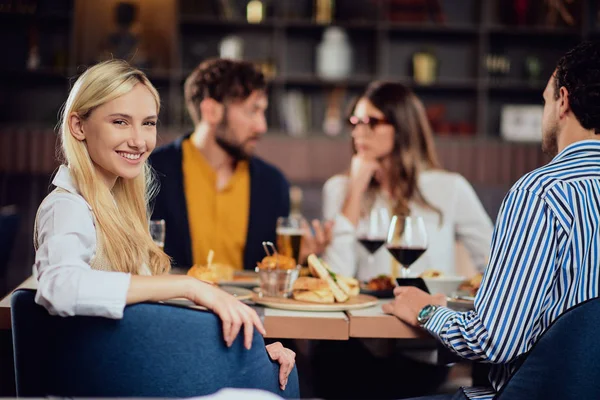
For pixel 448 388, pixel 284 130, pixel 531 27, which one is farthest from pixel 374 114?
pixel 531 27

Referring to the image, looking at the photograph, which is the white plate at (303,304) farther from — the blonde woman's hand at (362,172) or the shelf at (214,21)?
the shelf at (214,21)

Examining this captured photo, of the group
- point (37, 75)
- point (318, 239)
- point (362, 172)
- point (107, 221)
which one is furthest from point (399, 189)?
point (37, 75)

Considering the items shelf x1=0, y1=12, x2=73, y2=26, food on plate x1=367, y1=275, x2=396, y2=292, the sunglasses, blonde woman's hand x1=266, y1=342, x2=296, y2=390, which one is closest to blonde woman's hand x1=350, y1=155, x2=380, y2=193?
the sunglasses

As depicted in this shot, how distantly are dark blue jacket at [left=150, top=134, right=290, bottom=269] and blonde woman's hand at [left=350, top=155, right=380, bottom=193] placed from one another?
0.29m

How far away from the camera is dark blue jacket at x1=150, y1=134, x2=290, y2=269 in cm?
286

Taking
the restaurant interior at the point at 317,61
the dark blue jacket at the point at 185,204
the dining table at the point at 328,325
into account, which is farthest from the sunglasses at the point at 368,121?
the restaurant interior at the point at 317,61

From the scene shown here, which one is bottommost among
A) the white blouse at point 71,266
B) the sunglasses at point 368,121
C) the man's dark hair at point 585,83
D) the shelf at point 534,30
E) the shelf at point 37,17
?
the white blouse at point 71,266

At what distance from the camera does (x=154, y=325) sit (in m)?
1.22

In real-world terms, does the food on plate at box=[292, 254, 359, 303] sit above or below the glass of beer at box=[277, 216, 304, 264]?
below

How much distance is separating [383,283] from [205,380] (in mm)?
926

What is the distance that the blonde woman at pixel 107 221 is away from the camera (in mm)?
1253

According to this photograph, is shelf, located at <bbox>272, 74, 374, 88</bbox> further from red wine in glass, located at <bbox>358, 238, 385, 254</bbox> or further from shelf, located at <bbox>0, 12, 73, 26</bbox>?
red wine in glass, located at <bbox>358, 238, 385, 254</bbox>

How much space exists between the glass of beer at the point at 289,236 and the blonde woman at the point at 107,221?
0.52 meters

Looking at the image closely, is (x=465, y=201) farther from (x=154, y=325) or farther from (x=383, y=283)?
(x=154, y=325)
